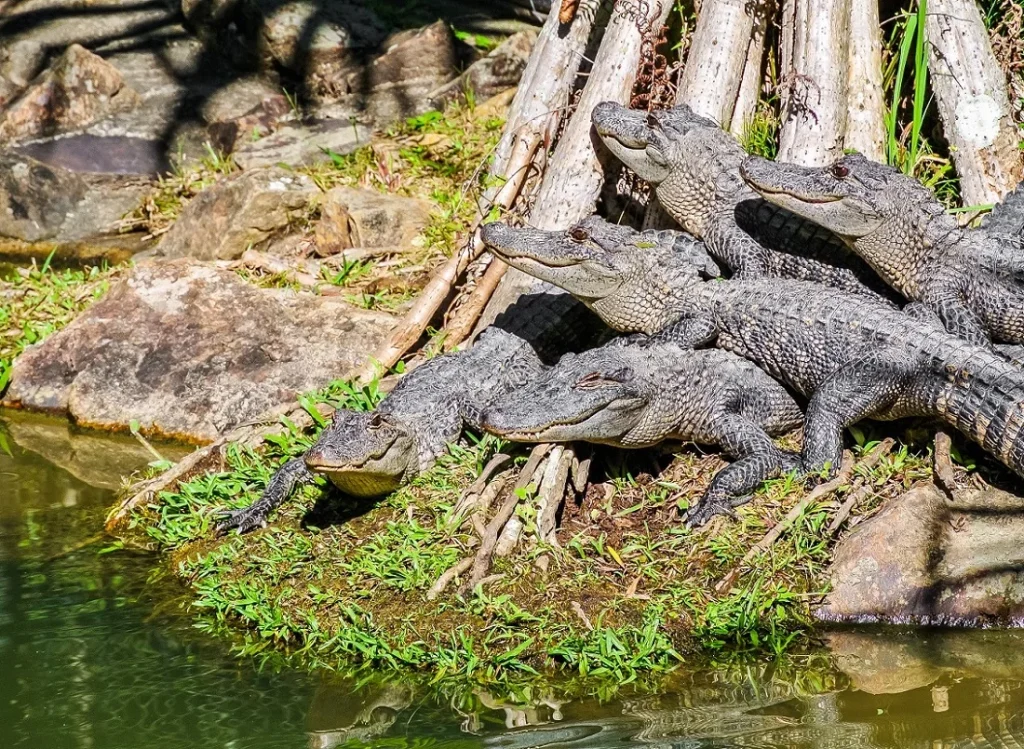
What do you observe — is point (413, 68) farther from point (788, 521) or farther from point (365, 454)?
point (788, 521)

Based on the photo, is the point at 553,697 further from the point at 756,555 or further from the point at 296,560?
the point at 296,560

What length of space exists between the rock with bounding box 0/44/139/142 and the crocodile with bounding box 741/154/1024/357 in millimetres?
5918

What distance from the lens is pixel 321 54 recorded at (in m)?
9.99

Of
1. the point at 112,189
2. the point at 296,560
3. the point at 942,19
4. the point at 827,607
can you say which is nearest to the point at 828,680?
the point at 827,607

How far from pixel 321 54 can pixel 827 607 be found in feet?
22.5

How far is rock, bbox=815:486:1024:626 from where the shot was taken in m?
4.44

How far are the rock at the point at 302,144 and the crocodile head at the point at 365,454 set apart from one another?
3.95 m

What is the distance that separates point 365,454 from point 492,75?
186 inches

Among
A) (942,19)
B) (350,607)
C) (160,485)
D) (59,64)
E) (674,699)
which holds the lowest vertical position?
(674,699)

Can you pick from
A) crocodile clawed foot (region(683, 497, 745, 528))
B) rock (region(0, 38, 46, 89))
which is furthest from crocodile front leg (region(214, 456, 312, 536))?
rock (region(0, 38, 46, 89))

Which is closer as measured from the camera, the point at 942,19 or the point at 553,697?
the point at 553,697

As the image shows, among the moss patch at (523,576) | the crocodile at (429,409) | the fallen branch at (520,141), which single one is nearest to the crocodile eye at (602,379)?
the moss patch at (523,576)

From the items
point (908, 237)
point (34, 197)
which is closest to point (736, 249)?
point (908, 237)

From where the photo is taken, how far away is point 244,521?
5238 mm
